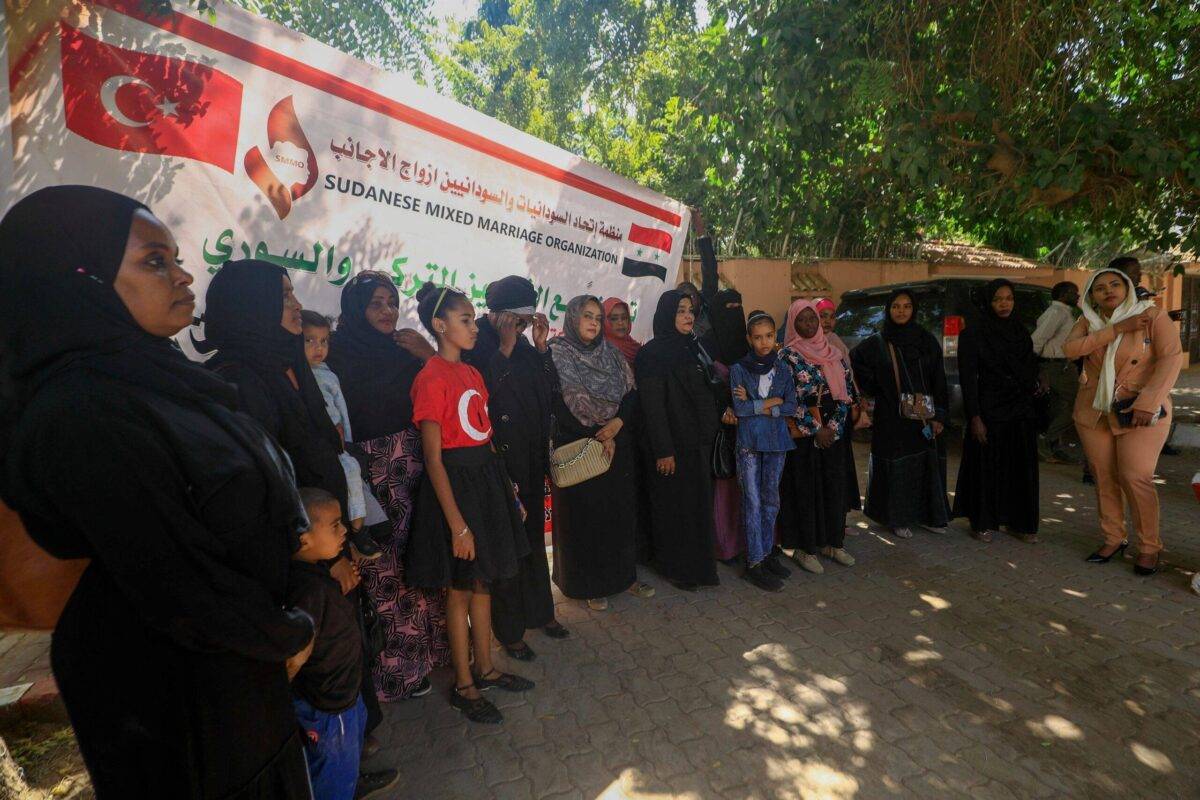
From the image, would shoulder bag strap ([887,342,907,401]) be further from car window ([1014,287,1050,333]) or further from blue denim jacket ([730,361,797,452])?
car window ([1014,287,1050,333])

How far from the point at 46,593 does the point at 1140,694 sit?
3778 millimetres

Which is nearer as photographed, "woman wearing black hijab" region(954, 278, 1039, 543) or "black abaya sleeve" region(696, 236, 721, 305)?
"woman wearing black hijab" region(954, 278, 1039, 543)

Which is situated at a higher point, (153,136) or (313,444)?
(153,136)

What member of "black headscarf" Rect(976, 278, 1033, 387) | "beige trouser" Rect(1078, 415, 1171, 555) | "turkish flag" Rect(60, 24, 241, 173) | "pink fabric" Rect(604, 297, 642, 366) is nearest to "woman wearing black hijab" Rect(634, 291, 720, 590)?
"pink fabric" Rect(604, 297, 642, 366)

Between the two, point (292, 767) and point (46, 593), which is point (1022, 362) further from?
point (46, 593)

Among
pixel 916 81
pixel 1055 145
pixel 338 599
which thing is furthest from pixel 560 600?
pixel 1055 145

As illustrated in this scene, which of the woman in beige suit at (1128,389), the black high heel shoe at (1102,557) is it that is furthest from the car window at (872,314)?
the black high heel shoe at (1102,557)

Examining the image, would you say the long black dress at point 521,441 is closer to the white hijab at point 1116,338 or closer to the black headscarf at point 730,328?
the black headscarf at point 730,328

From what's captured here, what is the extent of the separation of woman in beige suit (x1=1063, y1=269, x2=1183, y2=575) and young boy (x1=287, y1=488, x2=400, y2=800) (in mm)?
4337

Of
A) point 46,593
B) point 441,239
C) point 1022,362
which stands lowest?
point 46,593

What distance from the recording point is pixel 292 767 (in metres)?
1.36

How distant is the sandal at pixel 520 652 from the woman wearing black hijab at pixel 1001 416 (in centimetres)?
345

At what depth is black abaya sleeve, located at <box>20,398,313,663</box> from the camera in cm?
105

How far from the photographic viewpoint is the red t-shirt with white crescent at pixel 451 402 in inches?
96.0
